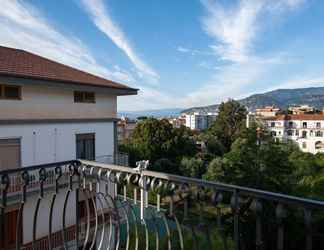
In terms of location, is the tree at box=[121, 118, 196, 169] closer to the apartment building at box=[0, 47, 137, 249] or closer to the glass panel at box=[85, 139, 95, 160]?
the apartment building at box=[0, 47, 137, 249]

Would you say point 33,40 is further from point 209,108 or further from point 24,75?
point 209,108

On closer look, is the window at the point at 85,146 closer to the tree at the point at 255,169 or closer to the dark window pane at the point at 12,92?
the dark window pane at the point at 12,92

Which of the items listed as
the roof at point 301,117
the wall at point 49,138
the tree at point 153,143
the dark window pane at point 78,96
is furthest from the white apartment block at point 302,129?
the dark window pane at point 78,96

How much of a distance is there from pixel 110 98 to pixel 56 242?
17.0 ft

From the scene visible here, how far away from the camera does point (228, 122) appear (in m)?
35.1

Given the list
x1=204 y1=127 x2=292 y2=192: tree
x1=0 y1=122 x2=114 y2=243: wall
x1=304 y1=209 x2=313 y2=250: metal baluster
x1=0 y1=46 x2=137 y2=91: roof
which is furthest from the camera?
x1=204 y1=127 x2=292 y2=192: tree

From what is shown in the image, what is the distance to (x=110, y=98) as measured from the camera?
1047 centimetres

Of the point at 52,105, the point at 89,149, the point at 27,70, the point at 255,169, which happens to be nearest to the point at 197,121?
the point at 255,169

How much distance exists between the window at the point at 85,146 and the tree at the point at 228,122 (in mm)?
25851

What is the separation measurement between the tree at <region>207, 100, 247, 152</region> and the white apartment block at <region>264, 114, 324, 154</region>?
9.87 meters

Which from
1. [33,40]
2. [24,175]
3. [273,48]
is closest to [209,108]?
[273,48]

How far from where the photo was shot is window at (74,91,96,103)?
366 inches

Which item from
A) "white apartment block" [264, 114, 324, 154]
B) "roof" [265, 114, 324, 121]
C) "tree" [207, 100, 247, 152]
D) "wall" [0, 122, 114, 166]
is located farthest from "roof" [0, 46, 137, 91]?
"roof" [265, 114, 324, 121]

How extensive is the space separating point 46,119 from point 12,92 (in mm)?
1230
